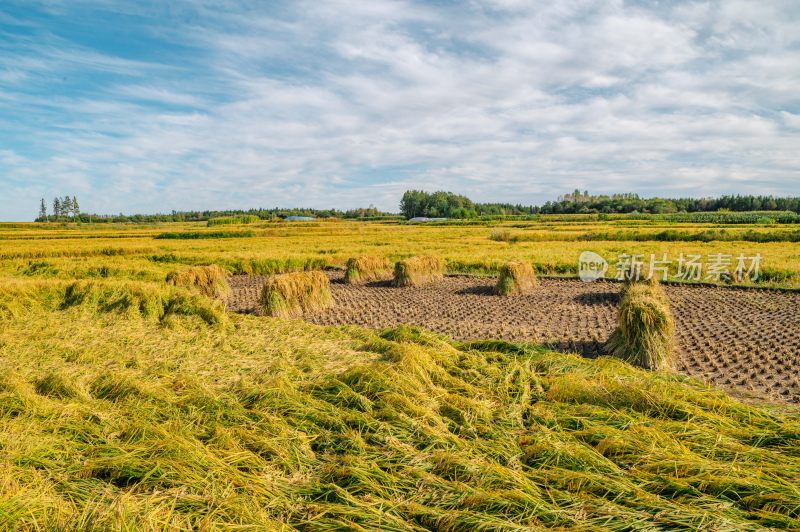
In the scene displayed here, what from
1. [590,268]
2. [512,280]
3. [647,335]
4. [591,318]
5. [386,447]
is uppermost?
[590,268]

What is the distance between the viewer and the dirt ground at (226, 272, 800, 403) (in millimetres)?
7352

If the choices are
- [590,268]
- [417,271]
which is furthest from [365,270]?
[590,268]

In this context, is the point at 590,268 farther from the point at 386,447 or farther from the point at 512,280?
the point at 386,447

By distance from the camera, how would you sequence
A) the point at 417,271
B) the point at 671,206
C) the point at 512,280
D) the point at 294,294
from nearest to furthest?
the point at 294,294, the point at 512,280, the point at 417,271, the point at 671,206

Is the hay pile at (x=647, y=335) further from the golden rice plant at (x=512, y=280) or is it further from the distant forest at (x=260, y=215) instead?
the distant forest at (x=260, y=215)

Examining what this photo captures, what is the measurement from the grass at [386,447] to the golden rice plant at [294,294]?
5703 millimetres

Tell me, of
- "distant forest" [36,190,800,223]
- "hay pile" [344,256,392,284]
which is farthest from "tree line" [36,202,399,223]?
"hay pile" [344,256,392,284]

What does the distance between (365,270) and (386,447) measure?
47.0 feet

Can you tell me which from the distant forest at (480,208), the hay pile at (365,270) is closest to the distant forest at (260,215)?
the distant forest at (480,208)

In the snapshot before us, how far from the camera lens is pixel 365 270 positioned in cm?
1805

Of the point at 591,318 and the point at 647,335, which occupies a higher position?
the point at 647,335

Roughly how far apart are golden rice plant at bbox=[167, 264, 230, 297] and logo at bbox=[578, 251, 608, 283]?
1315 cm

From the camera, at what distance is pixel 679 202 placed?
116438 mm

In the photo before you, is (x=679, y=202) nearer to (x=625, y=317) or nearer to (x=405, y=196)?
(x=405, y=196)
